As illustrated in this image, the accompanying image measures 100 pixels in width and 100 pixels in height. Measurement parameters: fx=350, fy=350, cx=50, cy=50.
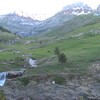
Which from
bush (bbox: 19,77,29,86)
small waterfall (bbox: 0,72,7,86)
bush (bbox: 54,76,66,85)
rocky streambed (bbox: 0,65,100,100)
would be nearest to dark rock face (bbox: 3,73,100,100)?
rocky streambed (bbox: 0,65,100,100)

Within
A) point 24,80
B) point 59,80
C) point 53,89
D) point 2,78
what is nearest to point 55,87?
point 53,89

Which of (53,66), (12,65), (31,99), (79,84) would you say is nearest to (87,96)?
(79,84)

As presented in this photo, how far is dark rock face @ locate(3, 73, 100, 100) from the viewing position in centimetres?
6097

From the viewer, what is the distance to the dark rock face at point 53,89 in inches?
2400

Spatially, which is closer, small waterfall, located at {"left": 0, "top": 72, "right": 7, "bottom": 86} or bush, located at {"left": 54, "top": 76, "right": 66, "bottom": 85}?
bush, located at {"left": 54, "top": 76, "right": 66, "bottom": 85}

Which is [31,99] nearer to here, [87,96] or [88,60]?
[87,96]

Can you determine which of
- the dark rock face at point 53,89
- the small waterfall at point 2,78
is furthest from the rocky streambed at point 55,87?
the small waterfall at point 2,78

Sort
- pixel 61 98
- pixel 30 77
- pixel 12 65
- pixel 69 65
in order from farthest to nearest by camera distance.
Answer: pixel 12 65 → pixel 69 65 → pixel 30 77 → pixel 61 98

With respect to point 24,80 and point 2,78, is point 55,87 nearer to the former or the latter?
point 24,80

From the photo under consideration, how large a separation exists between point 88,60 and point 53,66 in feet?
26.2

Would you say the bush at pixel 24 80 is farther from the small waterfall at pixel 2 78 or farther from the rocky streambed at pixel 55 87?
the small waterfall at pixel 2 78

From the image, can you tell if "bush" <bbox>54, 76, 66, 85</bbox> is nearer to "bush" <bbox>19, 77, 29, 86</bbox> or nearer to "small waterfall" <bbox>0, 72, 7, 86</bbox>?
"bush" <bbox>19, 77, 29, 86</bbox>

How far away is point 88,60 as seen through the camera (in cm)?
7619

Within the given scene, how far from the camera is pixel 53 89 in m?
62.8
